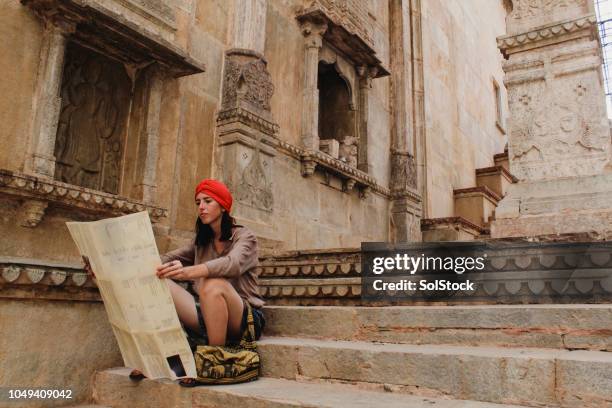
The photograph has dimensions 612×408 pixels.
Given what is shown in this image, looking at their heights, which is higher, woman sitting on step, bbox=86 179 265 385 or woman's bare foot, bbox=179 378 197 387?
woman sitting on step, bbox=86 179 265 385

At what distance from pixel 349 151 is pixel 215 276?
6182 millimetres

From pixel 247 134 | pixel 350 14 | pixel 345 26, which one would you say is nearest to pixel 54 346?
pixel 247 134

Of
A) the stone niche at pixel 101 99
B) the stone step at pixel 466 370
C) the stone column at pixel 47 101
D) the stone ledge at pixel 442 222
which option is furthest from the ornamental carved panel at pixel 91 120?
the stone ledge at pixel 442 222

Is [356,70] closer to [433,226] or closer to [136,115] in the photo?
[433,226]

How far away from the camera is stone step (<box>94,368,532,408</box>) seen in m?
2.05

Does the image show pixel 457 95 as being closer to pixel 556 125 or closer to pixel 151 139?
pixel 556 125

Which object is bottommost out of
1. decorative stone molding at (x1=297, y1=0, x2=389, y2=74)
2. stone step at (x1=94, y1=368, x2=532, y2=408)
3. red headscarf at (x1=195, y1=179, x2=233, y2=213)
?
stone step at (x1=94, y1=368, x2=532, y2=408)

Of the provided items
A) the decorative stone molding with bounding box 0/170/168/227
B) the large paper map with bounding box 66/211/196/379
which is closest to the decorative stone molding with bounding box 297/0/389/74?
the decorative stone molding with bounding box 0/170/168/227

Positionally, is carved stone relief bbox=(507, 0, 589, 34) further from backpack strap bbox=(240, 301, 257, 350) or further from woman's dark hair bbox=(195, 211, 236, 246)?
backpack strap bbox=(240, 301, 257, 350)

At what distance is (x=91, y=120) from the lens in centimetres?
505

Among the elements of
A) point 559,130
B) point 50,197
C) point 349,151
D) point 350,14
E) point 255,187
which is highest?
point 350,14

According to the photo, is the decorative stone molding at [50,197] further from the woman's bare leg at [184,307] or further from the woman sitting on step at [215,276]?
the woman's bare leg at [184,307]

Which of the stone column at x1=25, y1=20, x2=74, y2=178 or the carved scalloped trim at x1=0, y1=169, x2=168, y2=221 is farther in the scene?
the stone column at x1=25, y1=20, x2=74, y2=178

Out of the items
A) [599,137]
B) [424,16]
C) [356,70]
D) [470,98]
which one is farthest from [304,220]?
[470,98]
